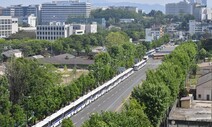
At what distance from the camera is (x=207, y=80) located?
866 inches

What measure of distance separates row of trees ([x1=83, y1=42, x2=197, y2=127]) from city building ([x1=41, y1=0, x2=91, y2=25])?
79293mm

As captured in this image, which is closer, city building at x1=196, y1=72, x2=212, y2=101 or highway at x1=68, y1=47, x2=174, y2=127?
highway at x1=68, y1=47, x2=174, y2=127

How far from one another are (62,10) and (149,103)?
89.0 m

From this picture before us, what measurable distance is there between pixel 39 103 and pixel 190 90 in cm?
845

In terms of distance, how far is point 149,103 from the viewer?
1577 centimetres

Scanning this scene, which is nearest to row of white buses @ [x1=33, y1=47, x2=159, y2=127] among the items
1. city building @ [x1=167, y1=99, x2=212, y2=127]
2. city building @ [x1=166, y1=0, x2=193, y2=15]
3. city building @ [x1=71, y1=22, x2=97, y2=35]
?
city building @ [x1=167, y1=99, x2=212, y2=127]

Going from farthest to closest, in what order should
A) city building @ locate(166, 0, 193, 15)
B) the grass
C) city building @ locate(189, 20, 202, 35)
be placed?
city building @ locate(166, 0, 193, 15)
city building @ locate(189, 20, 202, 35)
the grass

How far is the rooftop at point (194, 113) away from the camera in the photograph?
1652cm

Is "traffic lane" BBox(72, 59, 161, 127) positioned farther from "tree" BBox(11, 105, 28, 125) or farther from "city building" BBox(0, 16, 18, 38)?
"city building" BBox(0, 16, 18, 38)

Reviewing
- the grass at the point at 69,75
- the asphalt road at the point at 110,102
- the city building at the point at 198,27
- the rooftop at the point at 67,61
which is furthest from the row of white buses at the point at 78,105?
the city building at the point at 198,27

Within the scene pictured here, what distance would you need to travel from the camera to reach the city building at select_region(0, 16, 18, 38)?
63125mm

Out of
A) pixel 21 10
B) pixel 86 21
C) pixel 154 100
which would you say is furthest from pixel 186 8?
pixel 154 100

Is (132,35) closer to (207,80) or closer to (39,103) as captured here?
(207,80)

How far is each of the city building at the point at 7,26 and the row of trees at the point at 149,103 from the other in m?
45.0
